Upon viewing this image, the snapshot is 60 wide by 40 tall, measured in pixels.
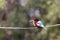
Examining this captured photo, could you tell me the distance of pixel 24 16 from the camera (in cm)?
425

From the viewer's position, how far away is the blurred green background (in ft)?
13.2

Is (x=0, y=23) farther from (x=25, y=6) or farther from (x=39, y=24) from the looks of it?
(x=39, y=24)

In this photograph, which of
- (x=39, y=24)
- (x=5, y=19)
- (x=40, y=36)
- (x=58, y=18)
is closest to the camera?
(x=39, y=24)

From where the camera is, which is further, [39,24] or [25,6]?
[25,6]

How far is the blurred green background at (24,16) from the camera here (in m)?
4.02

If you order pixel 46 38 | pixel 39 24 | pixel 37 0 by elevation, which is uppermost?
pixel 37 0

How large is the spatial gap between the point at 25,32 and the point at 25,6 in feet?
1.44

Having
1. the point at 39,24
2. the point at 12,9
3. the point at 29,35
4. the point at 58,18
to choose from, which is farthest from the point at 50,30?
the point at 39,24

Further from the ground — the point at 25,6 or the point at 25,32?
the point at 25,6

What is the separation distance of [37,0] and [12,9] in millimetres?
430

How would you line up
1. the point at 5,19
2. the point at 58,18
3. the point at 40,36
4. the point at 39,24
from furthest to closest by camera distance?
the point at 5,19
the point at 40,36
the point at 58,18
the point at 39,24

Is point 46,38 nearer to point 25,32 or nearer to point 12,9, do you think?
point 25,32

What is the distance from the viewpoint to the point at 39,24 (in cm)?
279

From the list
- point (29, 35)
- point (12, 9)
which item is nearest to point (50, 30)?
point (29, 35)
